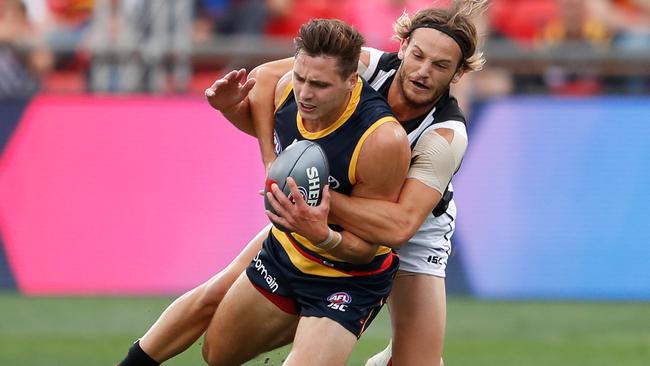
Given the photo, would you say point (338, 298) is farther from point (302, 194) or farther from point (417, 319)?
point (417, 319)

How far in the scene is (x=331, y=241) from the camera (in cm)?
654

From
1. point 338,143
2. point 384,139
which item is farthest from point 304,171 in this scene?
point 384,139

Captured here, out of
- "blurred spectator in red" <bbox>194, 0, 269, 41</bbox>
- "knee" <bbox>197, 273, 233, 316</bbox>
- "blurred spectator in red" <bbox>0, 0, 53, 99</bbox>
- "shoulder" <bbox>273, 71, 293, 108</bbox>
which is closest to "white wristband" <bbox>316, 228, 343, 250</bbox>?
"shoulder" <bbox>273, 71, 293, 108</bbox>

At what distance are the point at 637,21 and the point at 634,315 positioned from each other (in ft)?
16.0

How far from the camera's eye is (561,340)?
10.7 meters

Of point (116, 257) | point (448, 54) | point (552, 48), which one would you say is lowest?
point (116, 257)

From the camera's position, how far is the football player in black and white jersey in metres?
6.69

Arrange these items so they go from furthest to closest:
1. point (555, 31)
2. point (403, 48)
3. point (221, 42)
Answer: point (555, 31) → point (221, 42) → point (403, 48)

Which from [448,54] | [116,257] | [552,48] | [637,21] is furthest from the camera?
[637,21]

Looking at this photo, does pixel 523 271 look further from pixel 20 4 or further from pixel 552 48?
pixel 20 4

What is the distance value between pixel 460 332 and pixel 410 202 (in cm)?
467

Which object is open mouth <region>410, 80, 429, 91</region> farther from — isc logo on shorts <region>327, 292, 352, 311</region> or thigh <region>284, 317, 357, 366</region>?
thigh <region>284, 317, 357, 366</region>

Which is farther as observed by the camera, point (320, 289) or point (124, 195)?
point (124, 195)

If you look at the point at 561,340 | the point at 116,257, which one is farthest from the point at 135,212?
the point at 561,340
